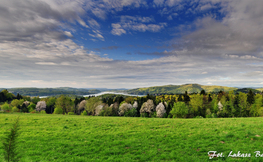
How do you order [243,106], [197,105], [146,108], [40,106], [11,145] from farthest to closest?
[40,106] < [146,108] < [197,105] < [243,106] < [11,145]

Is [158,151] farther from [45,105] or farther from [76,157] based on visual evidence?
[45,105]

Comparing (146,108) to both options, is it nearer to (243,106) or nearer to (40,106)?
(243,106)

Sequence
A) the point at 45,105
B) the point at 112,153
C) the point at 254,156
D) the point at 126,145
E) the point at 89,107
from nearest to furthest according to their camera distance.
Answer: the point at 254,156 → the point at 112,153 → the point at 126,145 → the point at 89,107 → the point at 45,105

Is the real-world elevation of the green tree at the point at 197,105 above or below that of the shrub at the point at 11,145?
below

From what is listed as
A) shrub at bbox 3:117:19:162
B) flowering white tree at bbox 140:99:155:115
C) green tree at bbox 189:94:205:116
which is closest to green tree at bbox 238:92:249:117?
green tree at bbox 189:94:205:116

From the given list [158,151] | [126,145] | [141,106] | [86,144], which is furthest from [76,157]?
[141,106]

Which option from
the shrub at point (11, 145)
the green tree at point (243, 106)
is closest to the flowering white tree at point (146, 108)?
the green tree at point (243, 106)

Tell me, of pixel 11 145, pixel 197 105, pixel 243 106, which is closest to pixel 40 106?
pixel 197 105

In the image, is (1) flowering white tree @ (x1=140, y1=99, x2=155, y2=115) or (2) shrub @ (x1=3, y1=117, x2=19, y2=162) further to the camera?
(1) flowering white tree @ (x1=140, y1=99, x2=155, y2=115)

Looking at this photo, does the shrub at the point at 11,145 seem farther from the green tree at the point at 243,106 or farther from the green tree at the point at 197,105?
the green tree at the point at 243,106

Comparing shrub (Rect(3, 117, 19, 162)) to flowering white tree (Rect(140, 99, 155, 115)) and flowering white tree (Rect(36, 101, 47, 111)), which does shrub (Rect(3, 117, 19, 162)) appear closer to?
flowering white tree (Rect(140, 99, 155, 115))

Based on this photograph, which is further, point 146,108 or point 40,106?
point 40,106

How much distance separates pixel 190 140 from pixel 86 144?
11.9m

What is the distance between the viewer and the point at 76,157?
37.1 ft
